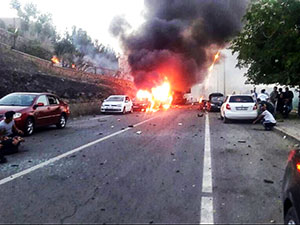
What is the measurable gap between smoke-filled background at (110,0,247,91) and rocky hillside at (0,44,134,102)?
5.22 metres

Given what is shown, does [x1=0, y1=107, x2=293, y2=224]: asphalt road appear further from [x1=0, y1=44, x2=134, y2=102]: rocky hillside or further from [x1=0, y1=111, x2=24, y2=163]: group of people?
[x1=0, y1=44, x2=134, y2=102]: rocky hillside

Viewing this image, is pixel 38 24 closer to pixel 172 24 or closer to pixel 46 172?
pixel 172 24

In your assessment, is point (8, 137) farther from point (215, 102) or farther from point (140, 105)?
point (140, 105)

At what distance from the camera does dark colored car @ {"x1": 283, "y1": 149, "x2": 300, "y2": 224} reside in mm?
2754

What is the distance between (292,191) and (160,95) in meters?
32.6

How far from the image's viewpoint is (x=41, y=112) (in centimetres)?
1239

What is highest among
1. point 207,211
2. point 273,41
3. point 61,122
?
point 273,41

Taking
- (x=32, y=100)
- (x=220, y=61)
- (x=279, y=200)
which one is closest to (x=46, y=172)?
(x=279, y=200)

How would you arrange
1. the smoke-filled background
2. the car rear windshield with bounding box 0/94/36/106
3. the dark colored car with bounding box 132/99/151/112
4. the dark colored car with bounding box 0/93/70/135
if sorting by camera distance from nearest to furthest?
the dark colored car with bounding box 0/93/70/135
the car rear windshield with bounding box 0/94/36/106
the dark colored car with bounding box 132/99/151/112
the smoke-filled background

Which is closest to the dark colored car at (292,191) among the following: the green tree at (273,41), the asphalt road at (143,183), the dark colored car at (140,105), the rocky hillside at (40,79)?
the asphalt road at (143,183)

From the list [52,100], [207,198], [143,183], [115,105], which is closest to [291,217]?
[207,198]

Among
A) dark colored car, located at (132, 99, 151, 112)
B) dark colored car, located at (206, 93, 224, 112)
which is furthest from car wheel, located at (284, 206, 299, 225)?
dark colored car, located at (132, 99, 151, 112)

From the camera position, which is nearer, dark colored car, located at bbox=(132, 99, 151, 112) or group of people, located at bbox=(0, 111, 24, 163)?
group of people, located at bbox=(0, 111, 24, 163)

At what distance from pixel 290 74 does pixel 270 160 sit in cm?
1129
